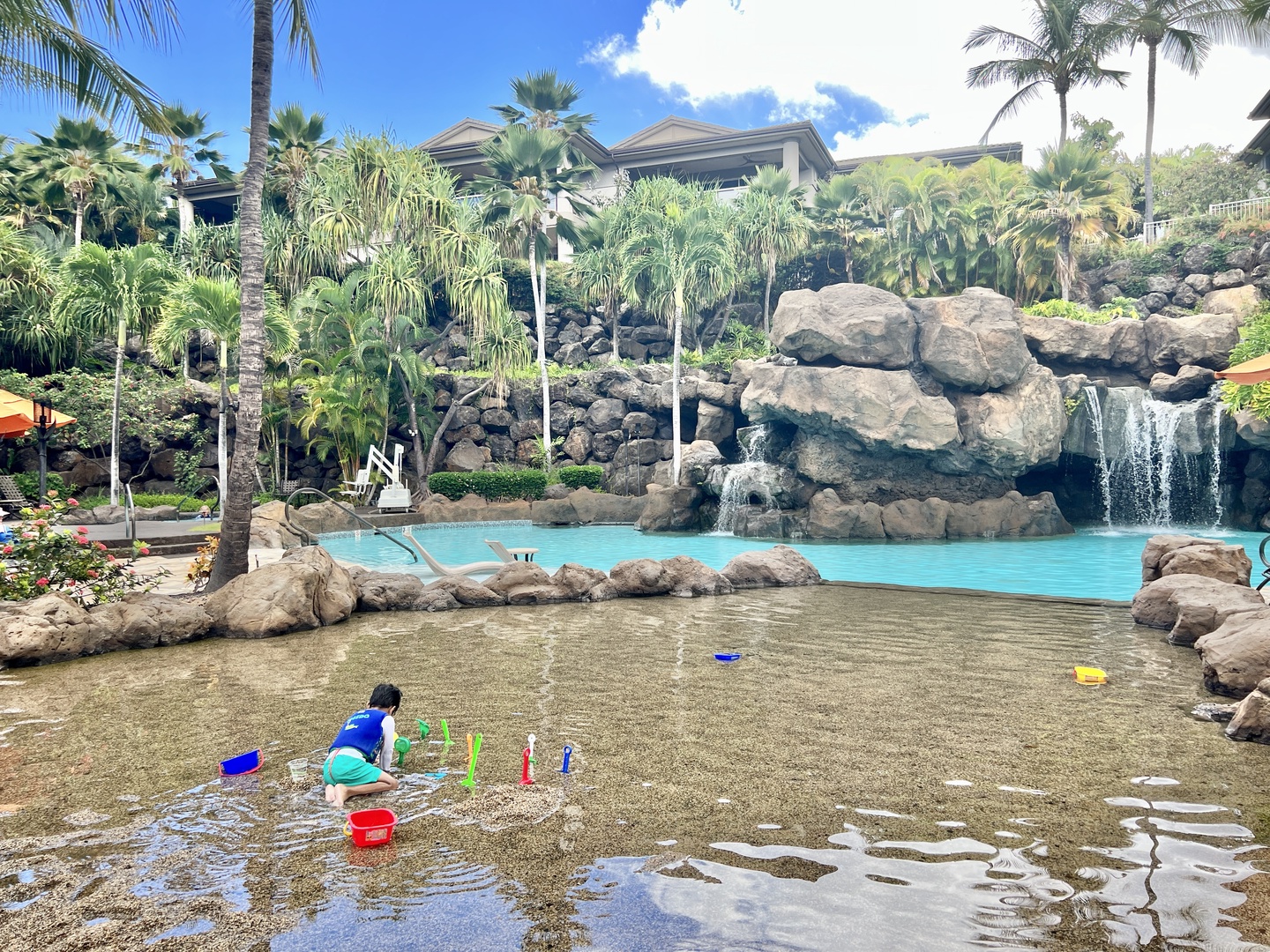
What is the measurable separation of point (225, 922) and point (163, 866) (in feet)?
2.04

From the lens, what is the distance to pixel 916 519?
19.9 metres

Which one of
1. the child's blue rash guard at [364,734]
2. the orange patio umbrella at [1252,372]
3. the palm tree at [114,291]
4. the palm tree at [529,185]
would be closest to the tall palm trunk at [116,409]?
the palm tree at [114,291]

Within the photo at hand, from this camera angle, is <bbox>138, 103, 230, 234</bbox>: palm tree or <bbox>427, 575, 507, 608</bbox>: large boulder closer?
<bbox>427, 575, 507, 608</bbox>: large boulder

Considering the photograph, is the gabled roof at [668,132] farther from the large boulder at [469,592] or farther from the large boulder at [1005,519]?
the large boulder at [469,592]

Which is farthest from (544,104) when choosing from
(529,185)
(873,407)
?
(873,407)

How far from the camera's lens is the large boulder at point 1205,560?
9219 mm

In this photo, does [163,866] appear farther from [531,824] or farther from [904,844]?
[904,844]

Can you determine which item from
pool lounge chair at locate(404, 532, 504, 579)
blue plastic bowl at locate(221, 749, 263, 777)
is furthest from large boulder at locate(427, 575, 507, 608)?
blue plastic bowl at locate(221, 749, 263, 777)

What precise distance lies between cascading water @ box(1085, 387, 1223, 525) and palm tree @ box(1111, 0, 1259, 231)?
45.3 ft

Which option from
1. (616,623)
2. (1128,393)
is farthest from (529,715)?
(1128,393)

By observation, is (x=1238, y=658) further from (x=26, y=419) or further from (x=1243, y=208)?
(x=1243, y=208)

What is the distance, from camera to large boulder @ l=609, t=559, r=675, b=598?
1087 centimetres

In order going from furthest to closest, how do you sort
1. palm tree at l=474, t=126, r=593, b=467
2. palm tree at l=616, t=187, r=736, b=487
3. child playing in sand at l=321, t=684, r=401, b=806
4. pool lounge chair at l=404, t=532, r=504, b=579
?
palm tree at l=474, t=126, r=593, b=467 < palm tree at l=616, t=187, r=736, b=487 < pool lounge chair at l=404, t=532, r=504, b=579 < child playing in sand at l=321, t=684, r=401, b=806

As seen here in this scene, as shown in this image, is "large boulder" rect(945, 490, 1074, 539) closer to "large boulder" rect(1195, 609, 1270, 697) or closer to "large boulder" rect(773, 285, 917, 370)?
"large boulder" rect(773, 285, 917, 370)
